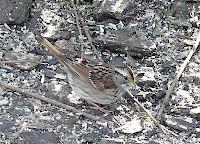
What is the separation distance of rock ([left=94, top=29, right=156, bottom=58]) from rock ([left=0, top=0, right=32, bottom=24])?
1001mm

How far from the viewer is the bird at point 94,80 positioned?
3.96 meters

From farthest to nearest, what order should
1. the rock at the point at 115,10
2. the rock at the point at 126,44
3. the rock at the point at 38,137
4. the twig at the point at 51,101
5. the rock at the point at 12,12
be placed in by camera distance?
1. the rock at the point at 115,10
2. the rock at the point at 12,12
3. the rock at the point at 126,44
4. the twig at the point at 51,101
5. the rock at the point at 38,137

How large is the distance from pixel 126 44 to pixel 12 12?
1.51 m

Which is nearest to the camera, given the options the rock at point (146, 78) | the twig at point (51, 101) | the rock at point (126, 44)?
the twig at point (51, 101)

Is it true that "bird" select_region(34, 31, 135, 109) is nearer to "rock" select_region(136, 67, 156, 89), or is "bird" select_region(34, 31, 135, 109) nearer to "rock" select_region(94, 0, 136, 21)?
"rock" select_region(136, 67, 156, 89)

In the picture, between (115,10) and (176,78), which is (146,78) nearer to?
(176,78)

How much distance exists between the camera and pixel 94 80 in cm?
399

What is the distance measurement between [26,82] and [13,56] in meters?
0.45

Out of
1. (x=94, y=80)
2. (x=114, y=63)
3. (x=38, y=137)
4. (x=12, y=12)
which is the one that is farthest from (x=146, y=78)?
(x=12, y=12)

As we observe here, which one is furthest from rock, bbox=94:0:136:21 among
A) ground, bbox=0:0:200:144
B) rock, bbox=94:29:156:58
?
rock, bbox=94:29:156:58

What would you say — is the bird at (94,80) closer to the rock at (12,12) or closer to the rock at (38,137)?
the rock at (38,137)

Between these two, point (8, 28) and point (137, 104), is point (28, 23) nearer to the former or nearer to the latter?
point (8, 28)

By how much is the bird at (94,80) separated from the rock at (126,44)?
2.14ft

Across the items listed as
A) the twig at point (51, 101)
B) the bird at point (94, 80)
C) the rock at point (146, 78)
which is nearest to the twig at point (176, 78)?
the rock at point (146, 78)
